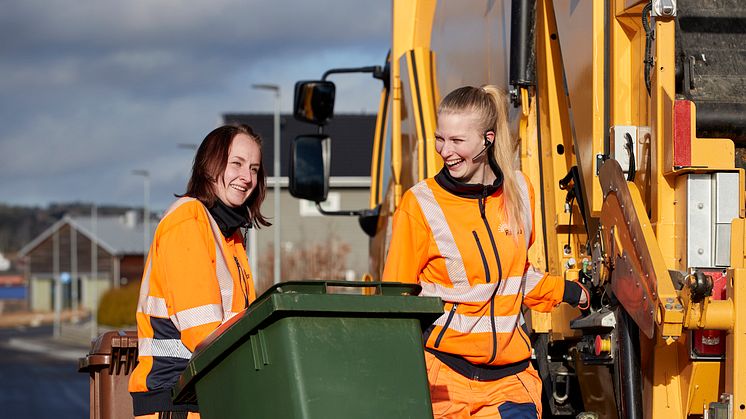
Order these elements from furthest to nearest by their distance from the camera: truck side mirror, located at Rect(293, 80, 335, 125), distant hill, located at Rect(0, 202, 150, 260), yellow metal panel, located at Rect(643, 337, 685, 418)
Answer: distant hill, located at Rect(0, 202, 150, 260) → truck side mirror, located at Rect(293, 80, 335, 125) → yellow metal panel, located at Rect(643, 337, 685, 418)

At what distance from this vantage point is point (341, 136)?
45.5 m

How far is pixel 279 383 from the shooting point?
2.95 metres

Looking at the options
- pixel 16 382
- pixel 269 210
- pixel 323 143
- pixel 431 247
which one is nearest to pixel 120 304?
pixel 269 210

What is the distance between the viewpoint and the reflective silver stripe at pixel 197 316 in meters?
3.47

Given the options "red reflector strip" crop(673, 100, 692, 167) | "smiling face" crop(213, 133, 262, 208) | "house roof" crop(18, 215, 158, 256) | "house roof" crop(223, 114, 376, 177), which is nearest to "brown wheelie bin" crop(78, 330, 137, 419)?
"smiling face" crop(213, 133, 262, 208)

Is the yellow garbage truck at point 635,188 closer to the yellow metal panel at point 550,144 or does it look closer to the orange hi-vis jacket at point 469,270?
the yellow metal panel at point 550,144

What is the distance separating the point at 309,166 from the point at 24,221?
420 feet

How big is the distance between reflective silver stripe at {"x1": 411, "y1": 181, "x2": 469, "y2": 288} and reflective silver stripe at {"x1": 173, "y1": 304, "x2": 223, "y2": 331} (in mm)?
687

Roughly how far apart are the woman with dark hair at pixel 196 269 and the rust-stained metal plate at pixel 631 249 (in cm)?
112

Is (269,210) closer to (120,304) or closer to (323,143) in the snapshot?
(120,304)

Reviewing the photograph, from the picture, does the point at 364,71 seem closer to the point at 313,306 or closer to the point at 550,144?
the point at 550,144

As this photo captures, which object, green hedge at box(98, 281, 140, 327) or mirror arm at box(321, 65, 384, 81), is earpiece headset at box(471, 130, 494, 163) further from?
green hedge at box(98, 281, 140, 327)

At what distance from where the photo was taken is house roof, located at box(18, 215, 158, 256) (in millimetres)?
73625

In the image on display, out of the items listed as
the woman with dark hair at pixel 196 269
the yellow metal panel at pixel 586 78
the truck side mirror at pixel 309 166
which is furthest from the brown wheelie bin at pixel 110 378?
the truck side mirror at pixel 309 166
